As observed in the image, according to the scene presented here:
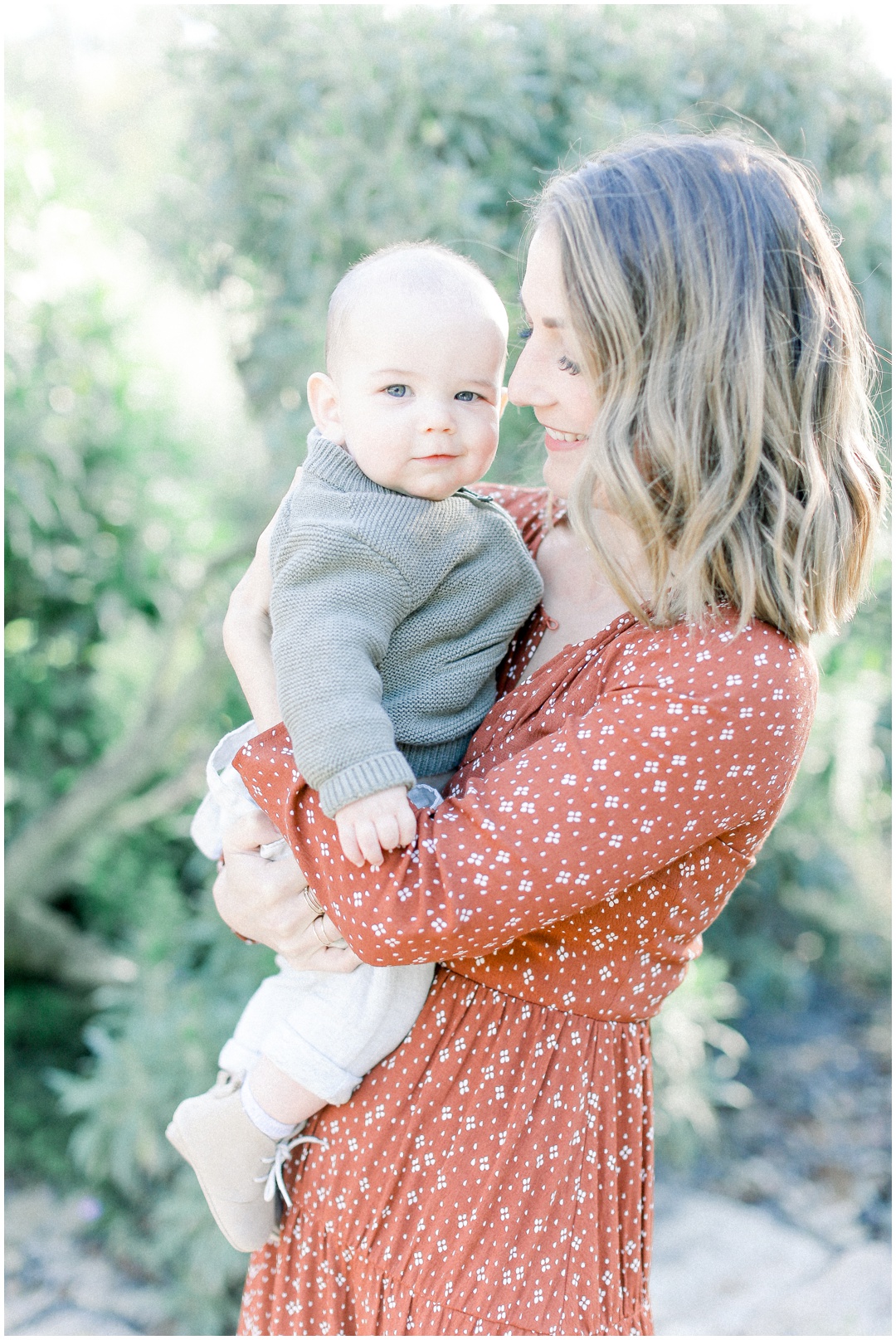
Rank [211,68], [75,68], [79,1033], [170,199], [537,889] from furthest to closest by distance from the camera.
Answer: [75,68] < [79,1033] < [170,199] < [211,68] < [537,889]

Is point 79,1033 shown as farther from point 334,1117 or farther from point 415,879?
point 415,879

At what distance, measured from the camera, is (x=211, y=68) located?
272 centimetres

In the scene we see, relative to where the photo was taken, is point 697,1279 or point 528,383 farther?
point 697,1279

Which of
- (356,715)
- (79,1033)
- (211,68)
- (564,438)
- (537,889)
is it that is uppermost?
(211,68)

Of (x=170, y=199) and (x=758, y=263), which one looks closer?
(x=758, y=263)

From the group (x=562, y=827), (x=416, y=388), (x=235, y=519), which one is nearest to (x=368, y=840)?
(x=562, y=827)

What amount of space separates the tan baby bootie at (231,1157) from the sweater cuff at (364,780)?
1.79ft

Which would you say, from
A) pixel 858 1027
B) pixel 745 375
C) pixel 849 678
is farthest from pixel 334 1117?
pixel 858 1027

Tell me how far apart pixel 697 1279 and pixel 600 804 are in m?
2.46

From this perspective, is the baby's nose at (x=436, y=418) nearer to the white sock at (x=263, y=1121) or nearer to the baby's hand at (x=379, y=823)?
the baby's hand at (x=379, y=823)

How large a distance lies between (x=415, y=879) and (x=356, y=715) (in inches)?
7.4

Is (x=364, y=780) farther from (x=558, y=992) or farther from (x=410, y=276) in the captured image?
(x=410, y=276)

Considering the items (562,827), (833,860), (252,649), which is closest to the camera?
(562,827)

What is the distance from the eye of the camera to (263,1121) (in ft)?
4.74
